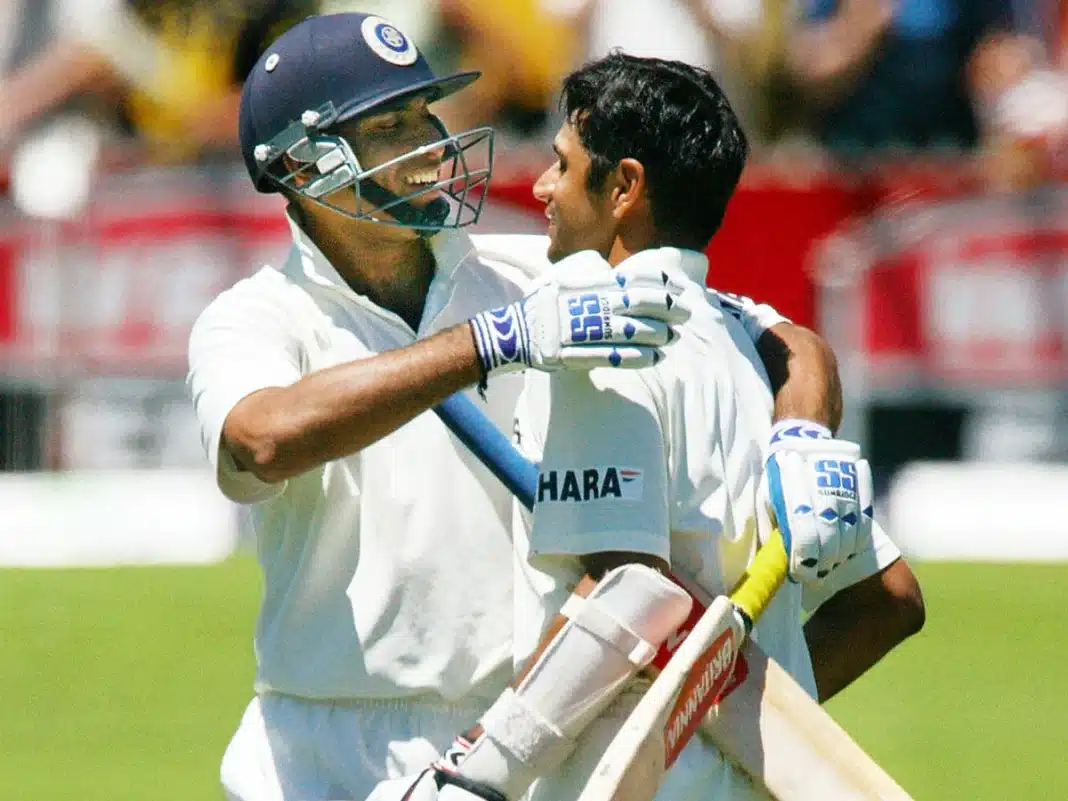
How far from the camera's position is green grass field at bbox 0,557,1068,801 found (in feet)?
21.0

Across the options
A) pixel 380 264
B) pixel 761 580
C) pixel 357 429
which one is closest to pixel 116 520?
pixel 380 264

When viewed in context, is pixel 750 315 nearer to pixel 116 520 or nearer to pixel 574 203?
pixel 574 203

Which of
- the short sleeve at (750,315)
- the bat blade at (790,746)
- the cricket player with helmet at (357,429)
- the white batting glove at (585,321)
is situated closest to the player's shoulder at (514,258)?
the cricket player with helmet at (357,429)

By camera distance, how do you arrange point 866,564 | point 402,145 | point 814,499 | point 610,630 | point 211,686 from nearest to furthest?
point 610,630, point 814,499, point 866,564, point 402,145, point 211,686

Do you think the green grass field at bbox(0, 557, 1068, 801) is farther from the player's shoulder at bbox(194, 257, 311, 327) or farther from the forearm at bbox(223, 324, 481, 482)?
the forearm at bbox(223, 324, 481, 482)

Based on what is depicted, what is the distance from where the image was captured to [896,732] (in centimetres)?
684

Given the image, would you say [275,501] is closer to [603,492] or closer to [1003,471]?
[603,492]

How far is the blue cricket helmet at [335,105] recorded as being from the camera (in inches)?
145

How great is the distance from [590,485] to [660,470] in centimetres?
10

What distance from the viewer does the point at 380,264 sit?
3.80m

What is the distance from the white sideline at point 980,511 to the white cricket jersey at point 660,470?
622 centimetres

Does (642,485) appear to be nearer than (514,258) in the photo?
Yes

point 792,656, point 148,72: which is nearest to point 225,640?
point 148,72

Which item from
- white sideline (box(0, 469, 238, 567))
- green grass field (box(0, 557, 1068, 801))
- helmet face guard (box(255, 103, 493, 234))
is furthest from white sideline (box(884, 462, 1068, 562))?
helmet face guard (box(255, 103, 493, 234))
